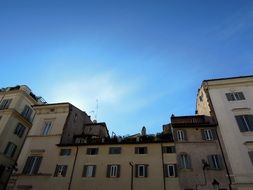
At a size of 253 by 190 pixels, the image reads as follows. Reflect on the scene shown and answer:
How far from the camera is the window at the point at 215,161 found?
25.5m

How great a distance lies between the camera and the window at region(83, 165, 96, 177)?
28.1 meters

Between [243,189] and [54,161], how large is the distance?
2417 cm

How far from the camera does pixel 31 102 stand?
4344 centimetres

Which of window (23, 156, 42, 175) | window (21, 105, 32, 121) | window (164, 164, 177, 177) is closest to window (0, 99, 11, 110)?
window (21, 105, 32, 121)

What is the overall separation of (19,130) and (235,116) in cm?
3614

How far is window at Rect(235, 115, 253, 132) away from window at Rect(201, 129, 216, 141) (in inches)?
136

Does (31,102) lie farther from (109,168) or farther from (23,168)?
(109,168)

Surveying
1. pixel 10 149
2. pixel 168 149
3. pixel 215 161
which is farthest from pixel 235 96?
pixel 10 149

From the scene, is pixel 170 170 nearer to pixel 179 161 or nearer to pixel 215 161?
pixel 179 161

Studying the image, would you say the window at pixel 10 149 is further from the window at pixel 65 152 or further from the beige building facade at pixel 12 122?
the window at pixel 65 152

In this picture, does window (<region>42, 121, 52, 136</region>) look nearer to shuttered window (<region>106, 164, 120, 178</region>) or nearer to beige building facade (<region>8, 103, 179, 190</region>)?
beige building facade (<region>8, 103, 179, 190</region>)

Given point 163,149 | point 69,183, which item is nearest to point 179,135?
point 163,149

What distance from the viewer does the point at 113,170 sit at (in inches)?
1093

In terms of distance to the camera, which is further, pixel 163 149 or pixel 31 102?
pixel 31 102
